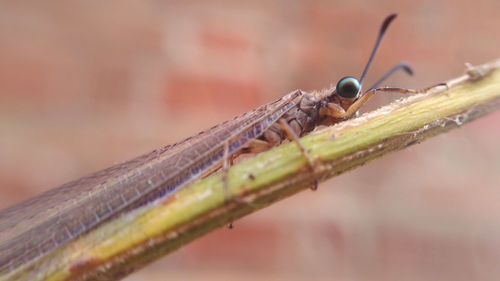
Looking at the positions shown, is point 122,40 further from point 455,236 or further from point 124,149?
point 455,236

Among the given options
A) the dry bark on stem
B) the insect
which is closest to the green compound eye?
the insect

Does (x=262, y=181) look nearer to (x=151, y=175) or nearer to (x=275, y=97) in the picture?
(x=151, y=175)

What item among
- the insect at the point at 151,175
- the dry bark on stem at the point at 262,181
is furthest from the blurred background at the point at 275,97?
the dry bark on stem at the point at 262,181

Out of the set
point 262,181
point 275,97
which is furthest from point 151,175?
point 275,97

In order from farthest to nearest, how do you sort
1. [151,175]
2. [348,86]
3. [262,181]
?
[348,86], [151,175], [262,181]

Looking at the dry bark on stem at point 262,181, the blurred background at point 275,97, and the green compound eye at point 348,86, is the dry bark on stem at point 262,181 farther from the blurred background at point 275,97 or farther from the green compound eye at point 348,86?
the blurred background at point 275,97

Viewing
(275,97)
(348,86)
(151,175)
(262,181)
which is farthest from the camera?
(275,97)

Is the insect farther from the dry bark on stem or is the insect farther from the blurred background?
the blurred background
